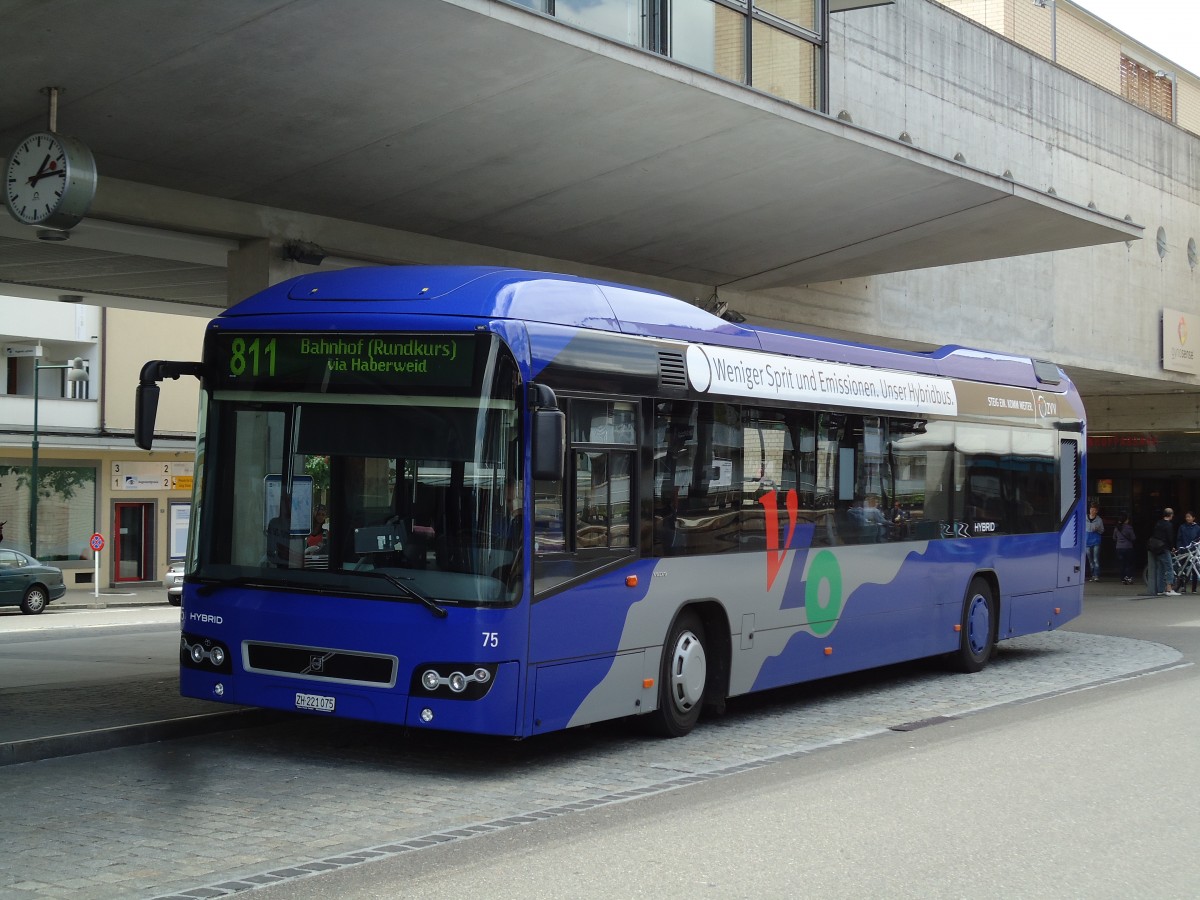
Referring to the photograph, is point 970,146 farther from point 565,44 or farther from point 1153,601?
point 565,44

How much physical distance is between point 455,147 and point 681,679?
5.82 m

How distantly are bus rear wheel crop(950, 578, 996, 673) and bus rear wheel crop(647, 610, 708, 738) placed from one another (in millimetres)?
5097

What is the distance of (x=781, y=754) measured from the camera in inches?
397

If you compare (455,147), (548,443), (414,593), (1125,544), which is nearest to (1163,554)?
(1125,544)

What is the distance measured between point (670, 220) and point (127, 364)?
31.0 m

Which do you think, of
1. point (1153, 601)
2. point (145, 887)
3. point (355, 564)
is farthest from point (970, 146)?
point (145, 887)

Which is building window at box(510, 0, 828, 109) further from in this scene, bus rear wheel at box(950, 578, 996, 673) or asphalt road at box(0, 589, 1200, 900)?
asphalt road at box(0, 589, 1200, 900)

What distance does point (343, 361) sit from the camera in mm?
9023

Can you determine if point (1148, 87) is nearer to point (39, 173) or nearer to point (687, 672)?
point (687, 672)

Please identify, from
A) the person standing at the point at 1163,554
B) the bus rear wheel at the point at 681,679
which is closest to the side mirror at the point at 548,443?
the bus rear wheel at the point at 681,679

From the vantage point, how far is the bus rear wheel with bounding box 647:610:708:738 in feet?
33.6

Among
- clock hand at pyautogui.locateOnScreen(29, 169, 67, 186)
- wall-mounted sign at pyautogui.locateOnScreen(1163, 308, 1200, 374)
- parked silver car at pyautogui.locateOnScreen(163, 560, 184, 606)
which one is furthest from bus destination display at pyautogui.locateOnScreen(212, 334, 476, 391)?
wall-mounted sign at pyautogui.locateOnScreen(1163, 308, 1200, 374)

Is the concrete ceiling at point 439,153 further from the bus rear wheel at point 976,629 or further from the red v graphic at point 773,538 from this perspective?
the bus rear wheel at point 976,629

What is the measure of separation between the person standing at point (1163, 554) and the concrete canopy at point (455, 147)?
1324cm
